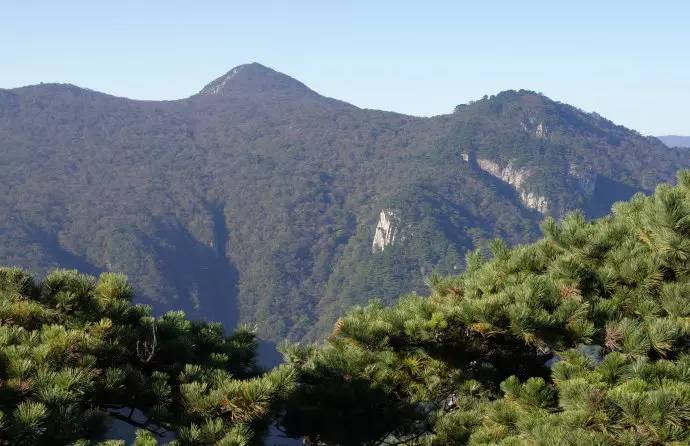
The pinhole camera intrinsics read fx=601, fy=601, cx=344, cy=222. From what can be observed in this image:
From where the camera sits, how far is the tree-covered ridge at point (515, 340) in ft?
14.0

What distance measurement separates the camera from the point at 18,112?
186750 millimetres

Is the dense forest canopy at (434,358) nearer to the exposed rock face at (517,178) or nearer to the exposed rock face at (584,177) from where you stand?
the exposed rock face at (517,178)

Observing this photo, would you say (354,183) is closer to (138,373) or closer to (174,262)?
(174,262)

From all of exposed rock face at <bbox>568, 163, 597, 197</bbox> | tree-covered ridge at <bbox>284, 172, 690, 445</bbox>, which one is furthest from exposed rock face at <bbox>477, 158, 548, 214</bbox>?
tree-covered ridge at <bbox>284, 172, 690, 445</bbox>

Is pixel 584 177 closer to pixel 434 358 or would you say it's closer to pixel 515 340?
pixel 515 340

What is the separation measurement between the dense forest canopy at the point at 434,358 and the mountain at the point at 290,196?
81.7 meters

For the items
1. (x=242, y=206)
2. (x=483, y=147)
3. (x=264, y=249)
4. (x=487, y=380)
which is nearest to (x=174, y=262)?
(x=264, y=249)

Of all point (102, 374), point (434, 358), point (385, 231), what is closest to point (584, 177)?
point (385, 231)

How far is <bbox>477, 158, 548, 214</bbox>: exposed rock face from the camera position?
14838cm

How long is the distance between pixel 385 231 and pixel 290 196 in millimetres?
34108

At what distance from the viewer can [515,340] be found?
564 centimetres

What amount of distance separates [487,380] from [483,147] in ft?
559

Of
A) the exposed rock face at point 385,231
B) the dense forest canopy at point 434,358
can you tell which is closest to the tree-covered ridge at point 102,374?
the dense forest canopy at point 434,358

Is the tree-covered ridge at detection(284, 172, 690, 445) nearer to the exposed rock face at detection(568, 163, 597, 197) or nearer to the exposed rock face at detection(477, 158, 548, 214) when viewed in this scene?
the exposed rock face at detection(477, 158, 548, 214)
